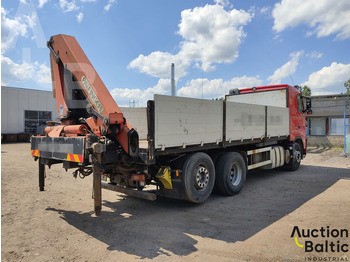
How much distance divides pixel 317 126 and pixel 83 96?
67.2ft

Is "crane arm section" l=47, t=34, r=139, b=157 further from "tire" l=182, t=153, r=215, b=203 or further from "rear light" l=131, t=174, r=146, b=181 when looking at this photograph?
"tire" l=182, t=153, r=215, b=203

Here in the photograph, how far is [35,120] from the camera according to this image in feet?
89.9

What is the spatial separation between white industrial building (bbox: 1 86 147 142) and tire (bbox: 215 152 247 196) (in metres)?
23.2

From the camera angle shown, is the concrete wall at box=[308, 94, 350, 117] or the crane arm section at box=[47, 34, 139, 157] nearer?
the crane arm section at box=[47, 34, 139, 157]

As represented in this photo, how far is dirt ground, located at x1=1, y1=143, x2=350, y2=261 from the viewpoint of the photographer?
146 inches

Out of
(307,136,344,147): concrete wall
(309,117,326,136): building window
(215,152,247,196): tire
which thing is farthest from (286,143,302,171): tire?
(309,117,326,136): building window

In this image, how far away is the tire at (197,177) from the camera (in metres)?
5.34

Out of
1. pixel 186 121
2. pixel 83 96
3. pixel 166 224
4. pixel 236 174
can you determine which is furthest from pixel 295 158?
pixel 83 96

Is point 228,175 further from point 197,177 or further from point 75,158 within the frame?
point 75,158

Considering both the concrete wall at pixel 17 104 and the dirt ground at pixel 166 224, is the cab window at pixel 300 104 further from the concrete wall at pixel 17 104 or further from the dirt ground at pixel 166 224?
the concrete wall at pixel 17 104

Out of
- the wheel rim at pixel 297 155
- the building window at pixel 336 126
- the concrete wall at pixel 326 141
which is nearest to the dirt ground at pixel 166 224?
the wheel rim at pixel 297 155

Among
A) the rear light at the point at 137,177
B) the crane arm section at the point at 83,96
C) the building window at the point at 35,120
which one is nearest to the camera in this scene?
the crane arm section at the point at 83,96

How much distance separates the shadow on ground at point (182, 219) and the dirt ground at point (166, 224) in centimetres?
1

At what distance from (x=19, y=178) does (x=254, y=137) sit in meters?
7.33
